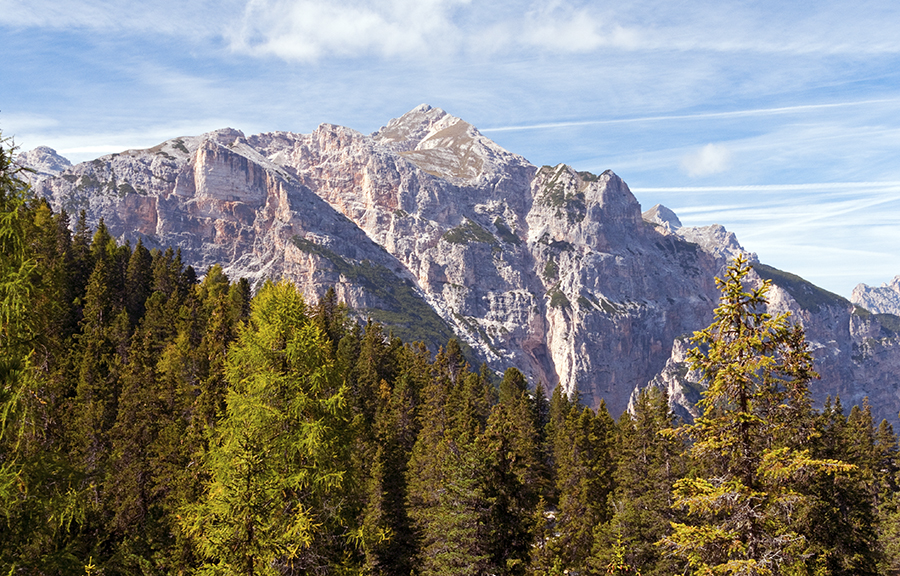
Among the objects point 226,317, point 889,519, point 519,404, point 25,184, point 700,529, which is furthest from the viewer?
point 519,404

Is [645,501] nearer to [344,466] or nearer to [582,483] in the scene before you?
[582,483]

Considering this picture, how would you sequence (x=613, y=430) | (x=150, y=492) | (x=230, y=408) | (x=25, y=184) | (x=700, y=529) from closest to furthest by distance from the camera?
(x=25, y=184)
(x=700, y=529)
(x=230, y=408)
(x=150, y=492)
(x=613, y=430)

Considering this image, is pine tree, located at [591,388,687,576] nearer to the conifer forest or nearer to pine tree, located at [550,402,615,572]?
the conifer forest

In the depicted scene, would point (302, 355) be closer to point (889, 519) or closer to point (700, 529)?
point (700, 529)

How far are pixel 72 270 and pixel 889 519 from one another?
92.5m

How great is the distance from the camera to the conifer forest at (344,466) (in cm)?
1175

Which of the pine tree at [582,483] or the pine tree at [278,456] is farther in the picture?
the pine tree at [582,483]

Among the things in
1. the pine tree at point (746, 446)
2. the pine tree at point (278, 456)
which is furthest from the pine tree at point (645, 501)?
the pine tree at point (278, 456)

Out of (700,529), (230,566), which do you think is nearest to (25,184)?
(230,566)

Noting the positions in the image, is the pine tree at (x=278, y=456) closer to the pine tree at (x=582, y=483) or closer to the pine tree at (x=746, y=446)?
the pine tree at (x=746, y=446)

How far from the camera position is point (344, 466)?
1836 centimetres

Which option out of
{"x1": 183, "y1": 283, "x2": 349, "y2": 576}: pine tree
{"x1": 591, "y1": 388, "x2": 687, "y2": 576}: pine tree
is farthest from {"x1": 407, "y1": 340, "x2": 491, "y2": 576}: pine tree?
{"x1": 591, "y1": 388, "x2": 687, "y2": 576}: pine tree

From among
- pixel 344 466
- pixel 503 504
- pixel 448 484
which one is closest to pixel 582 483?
pixel 503 504

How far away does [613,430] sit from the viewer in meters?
67.3
